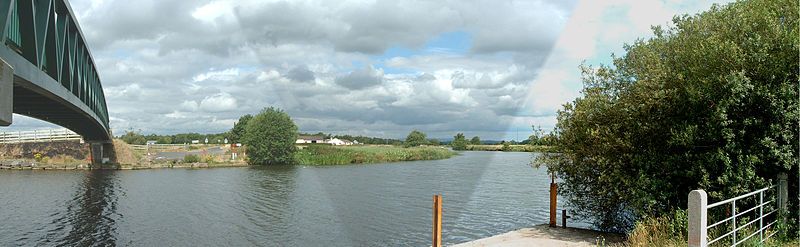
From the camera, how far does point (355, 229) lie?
22.8 meters

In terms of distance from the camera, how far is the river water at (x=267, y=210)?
21.6m

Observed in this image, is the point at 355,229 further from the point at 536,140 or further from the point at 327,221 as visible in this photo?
the point at 536,140

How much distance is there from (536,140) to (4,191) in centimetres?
3958

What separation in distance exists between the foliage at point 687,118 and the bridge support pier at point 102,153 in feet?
206

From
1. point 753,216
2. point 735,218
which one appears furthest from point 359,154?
point 735,218

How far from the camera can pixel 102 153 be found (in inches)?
2611

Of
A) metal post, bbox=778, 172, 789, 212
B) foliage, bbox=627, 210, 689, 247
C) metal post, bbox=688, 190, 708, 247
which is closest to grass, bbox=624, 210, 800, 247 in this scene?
foliage, bbox=627, 210, 689, 247

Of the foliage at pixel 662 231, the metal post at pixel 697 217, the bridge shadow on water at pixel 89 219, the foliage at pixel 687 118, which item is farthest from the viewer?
the bridge shadow on water at pixel 89 219

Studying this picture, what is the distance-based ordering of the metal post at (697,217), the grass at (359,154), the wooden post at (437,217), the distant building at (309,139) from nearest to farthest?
the metal post at (697,217), the wooden post at (437,217), the grass at (359,154), the distant building at (309,139)

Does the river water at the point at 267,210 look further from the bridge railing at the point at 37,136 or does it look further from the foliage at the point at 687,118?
the bridge railing at the point at 37,136

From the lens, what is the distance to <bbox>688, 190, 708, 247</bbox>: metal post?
7.76 meters

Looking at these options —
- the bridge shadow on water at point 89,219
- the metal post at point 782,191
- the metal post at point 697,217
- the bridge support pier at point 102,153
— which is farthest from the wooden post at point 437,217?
the bridge support pier at point 102,153

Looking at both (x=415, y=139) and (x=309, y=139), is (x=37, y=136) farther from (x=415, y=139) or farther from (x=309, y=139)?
(x=415, y=139)

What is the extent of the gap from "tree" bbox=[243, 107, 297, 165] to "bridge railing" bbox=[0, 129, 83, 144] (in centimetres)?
2074
